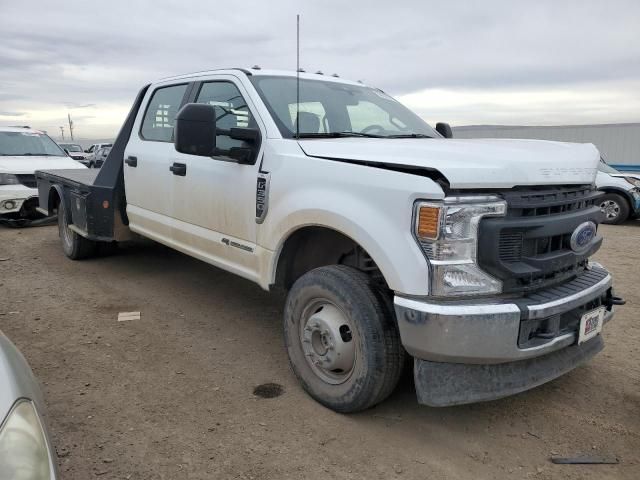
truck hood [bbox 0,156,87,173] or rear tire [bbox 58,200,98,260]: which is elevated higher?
truck hood [bbox 0,156,87,173]

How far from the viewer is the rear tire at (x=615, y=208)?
1070cm

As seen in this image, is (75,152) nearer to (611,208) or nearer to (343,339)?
(611,208)

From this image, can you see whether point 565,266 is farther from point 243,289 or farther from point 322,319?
point 243,289

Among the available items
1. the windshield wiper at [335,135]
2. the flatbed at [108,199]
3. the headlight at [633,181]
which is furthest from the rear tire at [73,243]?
the headlight at [633,181]

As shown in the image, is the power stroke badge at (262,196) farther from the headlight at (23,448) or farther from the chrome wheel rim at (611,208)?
the chrome wheel rim at (611,208)

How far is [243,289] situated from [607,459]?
3630mm

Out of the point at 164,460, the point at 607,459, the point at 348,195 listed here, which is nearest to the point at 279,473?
the point at 164,460

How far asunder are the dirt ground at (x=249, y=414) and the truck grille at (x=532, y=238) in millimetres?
869

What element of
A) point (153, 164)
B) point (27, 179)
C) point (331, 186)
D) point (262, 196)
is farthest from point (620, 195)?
point (27, 179)

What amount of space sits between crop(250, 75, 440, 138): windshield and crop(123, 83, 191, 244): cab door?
1060mm

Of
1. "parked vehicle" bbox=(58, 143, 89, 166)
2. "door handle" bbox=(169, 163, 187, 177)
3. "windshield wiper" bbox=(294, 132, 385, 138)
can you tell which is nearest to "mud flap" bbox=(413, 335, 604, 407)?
"windshield wiper" bbox=(294, 132, 385, 138)

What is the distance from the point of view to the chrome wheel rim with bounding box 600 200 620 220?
35.3 ft

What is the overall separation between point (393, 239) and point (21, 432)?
1703 mm

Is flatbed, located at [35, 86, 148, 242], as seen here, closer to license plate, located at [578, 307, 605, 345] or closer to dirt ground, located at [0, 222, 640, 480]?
dirt ground, located at [0, 222, 640, 480]
